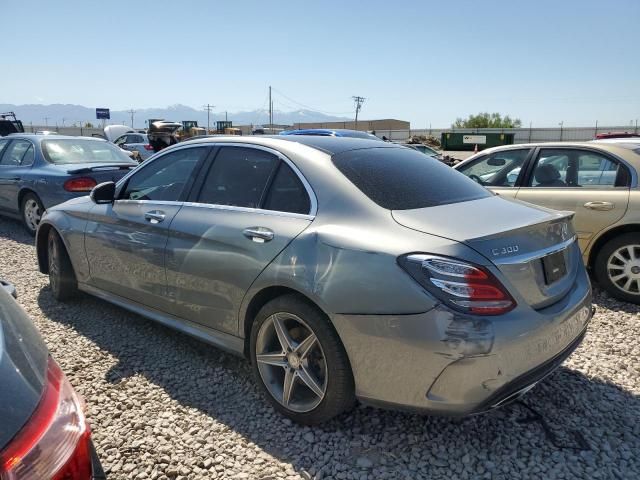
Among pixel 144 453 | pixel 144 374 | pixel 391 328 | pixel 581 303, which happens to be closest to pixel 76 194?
pixel 144 374

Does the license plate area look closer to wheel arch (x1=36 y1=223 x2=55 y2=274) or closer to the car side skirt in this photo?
the car side skirt

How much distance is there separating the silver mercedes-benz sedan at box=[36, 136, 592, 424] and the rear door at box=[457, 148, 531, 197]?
2.45 metres

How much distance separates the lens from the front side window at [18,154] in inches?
310

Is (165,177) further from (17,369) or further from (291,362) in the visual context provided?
(17,369)

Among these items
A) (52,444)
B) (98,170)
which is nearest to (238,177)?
(52,444)

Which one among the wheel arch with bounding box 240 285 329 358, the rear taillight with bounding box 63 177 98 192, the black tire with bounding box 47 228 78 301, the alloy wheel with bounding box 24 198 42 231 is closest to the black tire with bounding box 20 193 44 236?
the alloy wheel with bounding box 24 198 42 231

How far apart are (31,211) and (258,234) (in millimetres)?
6376

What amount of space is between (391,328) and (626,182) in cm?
380

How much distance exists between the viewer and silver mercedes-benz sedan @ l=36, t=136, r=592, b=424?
219 cm

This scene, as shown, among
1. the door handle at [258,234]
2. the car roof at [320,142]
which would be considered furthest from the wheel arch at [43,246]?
the door handle at [258,234]

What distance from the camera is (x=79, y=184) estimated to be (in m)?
7.07

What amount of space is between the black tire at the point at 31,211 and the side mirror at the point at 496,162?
6455 millimetres

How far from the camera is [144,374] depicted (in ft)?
11.0

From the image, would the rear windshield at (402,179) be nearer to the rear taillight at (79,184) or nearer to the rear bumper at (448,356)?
the rear bumper at (448,356)
